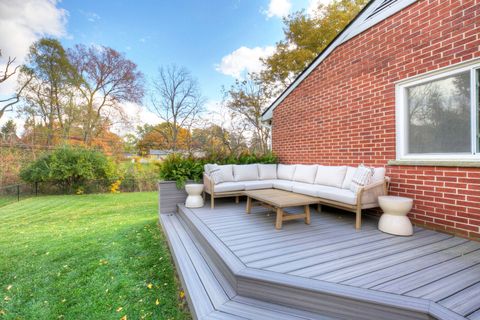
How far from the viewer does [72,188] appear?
1076 cm

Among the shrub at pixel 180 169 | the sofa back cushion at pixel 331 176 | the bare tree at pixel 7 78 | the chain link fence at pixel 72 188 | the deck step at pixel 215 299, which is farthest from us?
the bare tree at pixel 7 78

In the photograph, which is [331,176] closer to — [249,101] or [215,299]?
[215,299]

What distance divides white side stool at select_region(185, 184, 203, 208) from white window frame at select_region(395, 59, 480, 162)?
4007 mm

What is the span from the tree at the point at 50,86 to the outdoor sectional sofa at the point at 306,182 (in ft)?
44.1

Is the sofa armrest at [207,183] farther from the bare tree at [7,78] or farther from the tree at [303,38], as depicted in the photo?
the bare tree at [7,78]

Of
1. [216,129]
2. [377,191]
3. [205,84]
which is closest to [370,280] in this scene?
[377,191]

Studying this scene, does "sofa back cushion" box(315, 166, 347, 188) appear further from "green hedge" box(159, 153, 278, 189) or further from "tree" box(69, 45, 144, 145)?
"tree" box(69, 45, 144, 145)

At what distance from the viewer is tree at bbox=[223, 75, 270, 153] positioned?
496 inches

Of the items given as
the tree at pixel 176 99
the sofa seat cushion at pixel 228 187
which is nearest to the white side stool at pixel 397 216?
the sofa seat cushion at pixel 228 187

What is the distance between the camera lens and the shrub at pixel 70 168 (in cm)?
1001

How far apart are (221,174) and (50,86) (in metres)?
14.4

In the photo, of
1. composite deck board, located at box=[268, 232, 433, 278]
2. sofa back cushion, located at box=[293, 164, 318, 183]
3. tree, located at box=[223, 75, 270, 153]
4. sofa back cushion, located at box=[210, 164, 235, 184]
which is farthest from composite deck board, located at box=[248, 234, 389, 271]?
tree, located at box=[223, 75, 270, 153]

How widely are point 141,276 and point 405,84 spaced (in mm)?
5072

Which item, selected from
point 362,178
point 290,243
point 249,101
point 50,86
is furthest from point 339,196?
point 50,86
